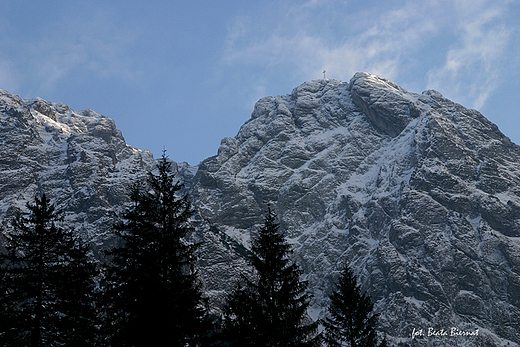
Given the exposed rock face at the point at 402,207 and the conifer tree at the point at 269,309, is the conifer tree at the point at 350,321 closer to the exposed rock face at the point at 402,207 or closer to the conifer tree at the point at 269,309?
the conifer tree at the point at 269,309

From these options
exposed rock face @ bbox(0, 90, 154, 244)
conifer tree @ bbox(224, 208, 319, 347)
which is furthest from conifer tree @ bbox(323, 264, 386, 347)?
exposed rock face @ bbox(0, 90, 154, 244)

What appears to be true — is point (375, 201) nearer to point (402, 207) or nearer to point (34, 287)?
point (402, 207)

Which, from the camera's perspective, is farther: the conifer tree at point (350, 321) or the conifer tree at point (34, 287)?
the conifer tree at point (350, 321)

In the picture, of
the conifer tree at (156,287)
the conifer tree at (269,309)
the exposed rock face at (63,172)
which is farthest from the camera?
the exposed rock face at (63,172)

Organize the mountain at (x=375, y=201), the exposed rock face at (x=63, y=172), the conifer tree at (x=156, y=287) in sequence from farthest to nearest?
the exposed rock face at (x=63, y=172), the mountain at (x=375, y=201), the conifer tree at (x=156, y=287)

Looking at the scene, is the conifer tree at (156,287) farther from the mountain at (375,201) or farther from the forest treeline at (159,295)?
the mountain at (375,201)

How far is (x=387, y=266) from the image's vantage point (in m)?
135

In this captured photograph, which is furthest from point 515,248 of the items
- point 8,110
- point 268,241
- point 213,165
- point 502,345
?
point 8,110

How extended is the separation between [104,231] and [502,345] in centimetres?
10557

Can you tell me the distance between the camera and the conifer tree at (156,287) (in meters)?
20.6

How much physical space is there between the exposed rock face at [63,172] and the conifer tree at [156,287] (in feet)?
416

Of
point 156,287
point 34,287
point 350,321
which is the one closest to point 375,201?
point 350,321

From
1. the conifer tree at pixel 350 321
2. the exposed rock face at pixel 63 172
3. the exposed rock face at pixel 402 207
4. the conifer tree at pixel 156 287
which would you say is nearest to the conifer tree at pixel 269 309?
the conifer tree at pixel 156 287

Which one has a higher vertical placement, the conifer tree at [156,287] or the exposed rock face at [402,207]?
the exposed rock face at [402,207]
